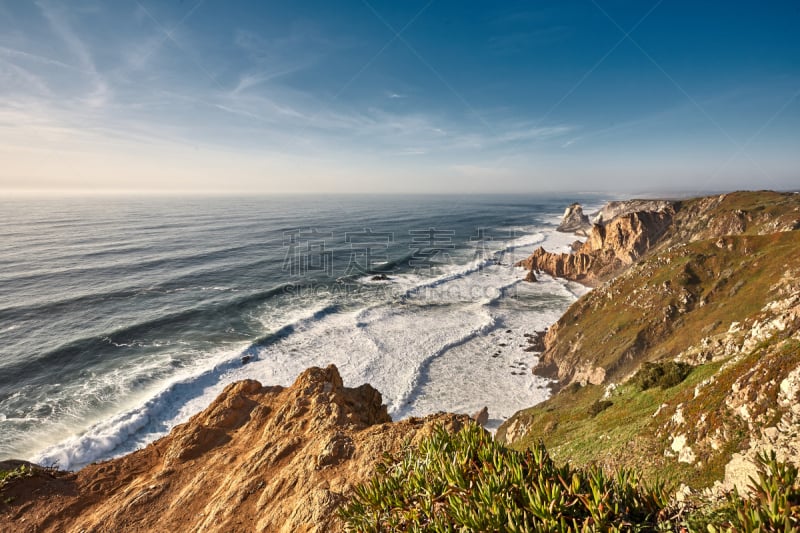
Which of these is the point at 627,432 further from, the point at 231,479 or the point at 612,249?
the point at 612,249

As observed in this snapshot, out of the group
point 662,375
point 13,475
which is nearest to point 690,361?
point 662,375

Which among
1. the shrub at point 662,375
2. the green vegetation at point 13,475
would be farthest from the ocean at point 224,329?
the green vegetation at point 13,475

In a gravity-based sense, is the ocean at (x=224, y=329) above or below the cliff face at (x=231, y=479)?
below

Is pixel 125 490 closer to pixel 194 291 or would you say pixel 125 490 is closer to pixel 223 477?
pixel 223 477

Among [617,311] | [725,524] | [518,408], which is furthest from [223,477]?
[617,311]

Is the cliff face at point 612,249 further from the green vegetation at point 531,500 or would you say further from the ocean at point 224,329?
the green vegetation at point 531,500

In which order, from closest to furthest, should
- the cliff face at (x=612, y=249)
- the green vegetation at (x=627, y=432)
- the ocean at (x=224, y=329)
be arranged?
the green vegetation at (x=627, y=432), the ocean at (x=224, y=329), the cliff face at (x=612, y=249)

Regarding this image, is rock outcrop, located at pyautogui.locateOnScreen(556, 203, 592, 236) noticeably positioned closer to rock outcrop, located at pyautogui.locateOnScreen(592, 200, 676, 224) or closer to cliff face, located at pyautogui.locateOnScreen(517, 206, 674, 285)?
rock outcrop, located at pyautogui.locateOnScreen(592, 200, 676, 224)

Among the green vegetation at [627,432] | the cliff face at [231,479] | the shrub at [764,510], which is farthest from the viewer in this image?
the green vegetation at [627,432]
